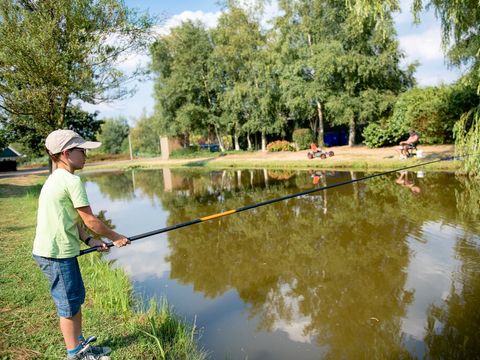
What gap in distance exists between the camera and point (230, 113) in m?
28.3

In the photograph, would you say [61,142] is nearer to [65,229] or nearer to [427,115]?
[65,229]

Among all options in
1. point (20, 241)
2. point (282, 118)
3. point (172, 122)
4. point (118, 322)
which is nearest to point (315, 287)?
point (118, 322)

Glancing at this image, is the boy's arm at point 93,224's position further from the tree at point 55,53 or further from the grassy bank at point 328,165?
the grassy bank at point 328,165

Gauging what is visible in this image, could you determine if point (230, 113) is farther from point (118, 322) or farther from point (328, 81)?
point (118, 322)

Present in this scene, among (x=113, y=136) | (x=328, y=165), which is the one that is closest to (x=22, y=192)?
(x=328, y=165)

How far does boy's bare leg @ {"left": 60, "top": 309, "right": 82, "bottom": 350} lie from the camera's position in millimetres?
2736

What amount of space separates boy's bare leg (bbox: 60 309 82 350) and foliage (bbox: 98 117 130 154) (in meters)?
49.0

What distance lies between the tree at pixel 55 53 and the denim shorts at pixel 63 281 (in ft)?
29.3

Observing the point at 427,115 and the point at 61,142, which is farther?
the point at 427,115

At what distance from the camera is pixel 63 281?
2.67m

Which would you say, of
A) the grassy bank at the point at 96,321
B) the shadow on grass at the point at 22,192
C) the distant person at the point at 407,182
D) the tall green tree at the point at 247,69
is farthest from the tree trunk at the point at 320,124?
the grassy bank at the point at 96,321

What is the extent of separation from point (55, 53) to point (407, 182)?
38.4 ft

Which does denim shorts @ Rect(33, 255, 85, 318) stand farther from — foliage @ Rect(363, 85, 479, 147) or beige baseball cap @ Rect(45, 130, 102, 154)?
foliage @ Rect(363, 85, 479, 147)

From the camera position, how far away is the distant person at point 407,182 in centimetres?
1082
